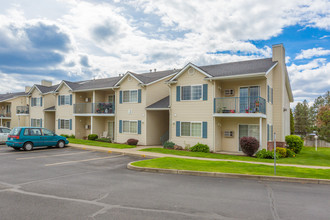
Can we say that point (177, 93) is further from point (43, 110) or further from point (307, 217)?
point (43, 110)

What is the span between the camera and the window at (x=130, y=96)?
2284cm

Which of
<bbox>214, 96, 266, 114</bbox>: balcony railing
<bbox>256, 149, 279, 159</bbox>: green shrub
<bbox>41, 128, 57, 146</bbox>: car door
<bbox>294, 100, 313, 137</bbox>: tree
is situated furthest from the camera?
<bbox>294, 100, 313, 137</bbox>: tree

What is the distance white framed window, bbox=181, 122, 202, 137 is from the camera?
18828 mm

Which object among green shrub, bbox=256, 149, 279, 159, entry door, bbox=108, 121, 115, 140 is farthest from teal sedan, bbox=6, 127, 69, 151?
green shrub, bbox=256, 149, 279, 159

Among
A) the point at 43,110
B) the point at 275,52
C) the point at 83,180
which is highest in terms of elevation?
the point at 275,52

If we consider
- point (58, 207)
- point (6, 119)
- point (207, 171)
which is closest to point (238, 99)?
point (207, 171)

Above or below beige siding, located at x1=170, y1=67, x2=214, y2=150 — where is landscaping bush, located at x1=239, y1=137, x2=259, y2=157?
below

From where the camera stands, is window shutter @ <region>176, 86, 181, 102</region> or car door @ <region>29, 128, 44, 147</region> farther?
window shutter @ <region>176, 86, 181, 102</region>

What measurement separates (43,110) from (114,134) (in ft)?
43.2

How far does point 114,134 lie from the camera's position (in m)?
25.1

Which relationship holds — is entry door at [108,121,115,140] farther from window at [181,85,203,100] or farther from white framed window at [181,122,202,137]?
window at [181,85,203,100]

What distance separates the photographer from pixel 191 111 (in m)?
19.1

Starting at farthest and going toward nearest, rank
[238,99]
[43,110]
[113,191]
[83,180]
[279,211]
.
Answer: [43,110] → [238,99] → [83,180] → [113,191] → [279,211]

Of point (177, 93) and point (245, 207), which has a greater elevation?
point (177, 93)
